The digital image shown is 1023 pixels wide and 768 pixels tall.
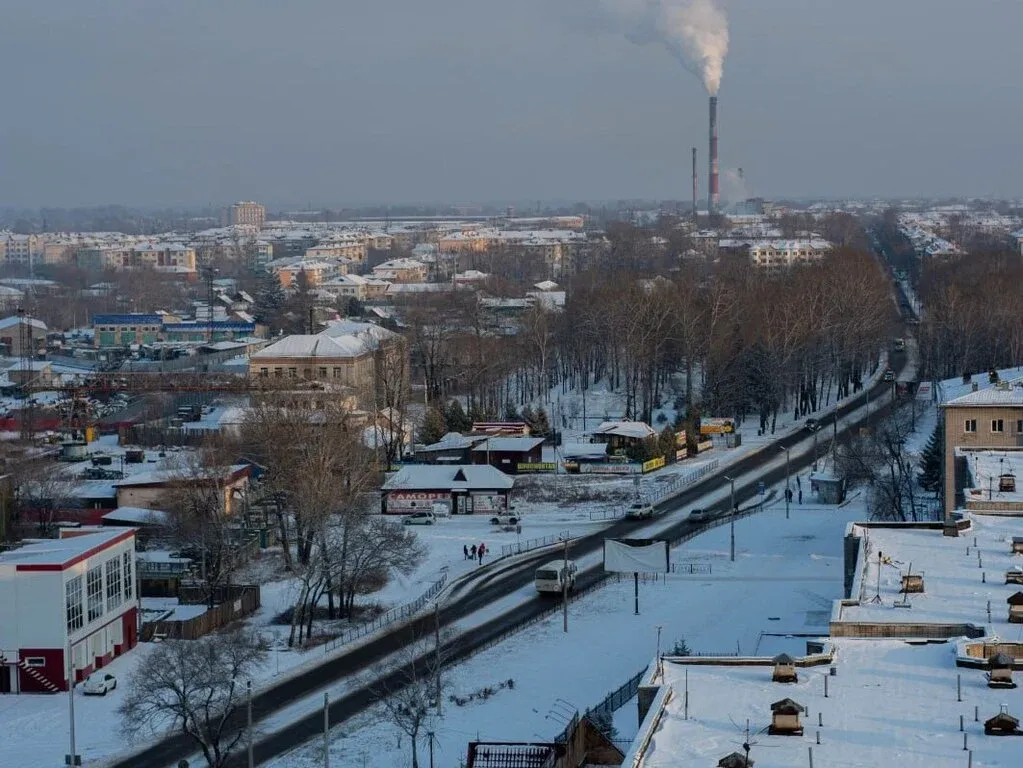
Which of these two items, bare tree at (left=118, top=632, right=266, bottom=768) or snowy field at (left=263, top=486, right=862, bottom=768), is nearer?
bare tree at (left=118, top=632, right=266, bottom=768)

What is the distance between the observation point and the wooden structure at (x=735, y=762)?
14.9 meters

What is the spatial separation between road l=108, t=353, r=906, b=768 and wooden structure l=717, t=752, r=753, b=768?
1082 centimetres

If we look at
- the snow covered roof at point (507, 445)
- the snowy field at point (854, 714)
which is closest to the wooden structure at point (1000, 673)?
the snowy field at point (854, 714)

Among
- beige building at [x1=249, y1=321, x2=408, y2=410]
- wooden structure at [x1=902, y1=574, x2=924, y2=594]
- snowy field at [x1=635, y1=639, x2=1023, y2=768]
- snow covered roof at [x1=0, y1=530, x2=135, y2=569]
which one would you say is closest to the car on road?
snow covered roof at [x1=0, y1=530, x2=135, y2=569]

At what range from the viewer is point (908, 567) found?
25.0 meters

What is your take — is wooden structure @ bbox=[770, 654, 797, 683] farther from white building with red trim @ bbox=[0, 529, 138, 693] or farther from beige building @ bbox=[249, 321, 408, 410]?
beige building @ bbox=[249, 321, 408, 410]

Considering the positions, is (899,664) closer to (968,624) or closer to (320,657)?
(968,624)

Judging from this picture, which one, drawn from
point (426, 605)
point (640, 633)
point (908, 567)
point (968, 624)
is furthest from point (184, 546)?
point (968, 624)

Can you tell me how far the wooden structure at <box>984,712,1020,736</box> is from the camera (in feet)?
52.4

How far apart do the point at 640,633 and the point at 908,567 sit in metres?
7.43

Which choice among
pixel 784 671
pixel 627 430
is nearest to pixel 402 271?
pixel 627 430

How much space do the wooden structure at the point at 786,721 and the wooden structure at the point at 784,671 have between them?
6.15 ft

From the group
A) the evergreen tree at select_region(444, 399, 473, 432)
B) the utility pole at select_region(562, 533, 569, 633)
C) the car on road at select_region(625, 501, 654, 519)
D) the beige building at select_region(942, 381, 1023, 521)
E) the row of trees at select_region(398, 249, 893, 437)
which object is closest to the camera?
the utility pole at select_region(562, 533, 569, 633)

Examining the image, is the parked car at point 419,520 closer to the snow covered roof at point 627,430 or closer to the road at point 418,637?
the road at point 418,637
